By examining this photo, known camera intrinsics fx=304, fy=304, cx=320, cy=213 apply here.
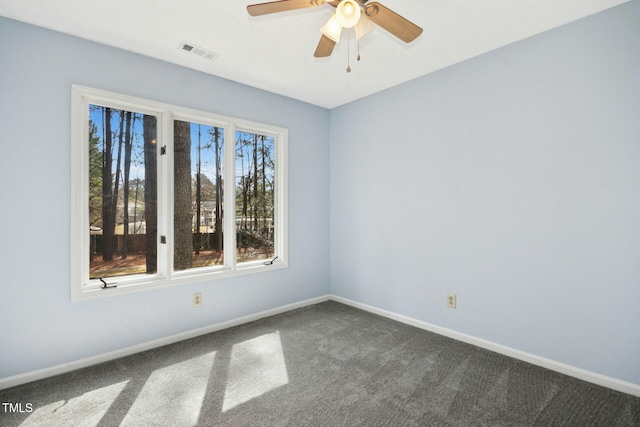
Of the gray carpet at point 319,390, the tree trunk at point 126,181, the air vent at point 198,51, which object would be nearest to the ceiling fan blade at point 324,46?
the air vent at point 198,51

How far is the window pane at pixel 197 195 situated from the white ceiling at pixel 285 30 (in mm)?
666

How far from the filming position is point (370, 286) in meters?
3.65

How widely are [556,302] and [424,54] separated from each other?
7.49ft

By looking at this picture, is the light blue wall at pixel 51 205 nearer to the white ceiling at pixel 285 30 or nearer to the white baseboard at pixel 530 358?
the white ceiling at pixel 285 30

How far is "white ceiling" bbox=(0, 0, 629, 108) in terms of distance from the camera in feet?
6.73

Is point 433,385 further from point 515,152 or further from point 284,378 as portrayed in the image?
point 515,152

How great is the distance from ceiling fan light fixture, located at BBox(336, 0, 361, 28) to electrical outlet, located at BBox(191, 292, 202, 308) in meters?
2.63

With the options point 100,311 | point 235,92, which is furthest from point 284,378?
point 235,92

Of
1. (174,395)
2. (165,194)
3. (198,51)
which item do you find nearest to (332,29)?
(198,51)

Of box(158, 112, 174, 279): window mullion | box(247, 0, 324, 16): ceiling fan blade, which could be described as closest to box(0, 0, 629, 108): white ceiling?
box(247, 0, 324, 16): ceiling fan blade

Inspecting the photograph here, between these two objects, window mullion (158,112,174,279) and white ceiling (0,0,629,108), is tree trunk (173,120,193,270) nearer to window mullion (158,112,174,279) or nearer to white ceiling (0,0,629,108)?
window mullion (158,112,174,279)

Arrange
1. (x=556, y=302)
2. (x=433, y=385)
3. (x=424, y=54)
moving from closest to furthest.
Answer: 1. (x=433, y=385)
2. (x=556, y=302)
3. (x=424, y=54)

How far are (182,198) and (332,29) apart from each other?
2.10 m

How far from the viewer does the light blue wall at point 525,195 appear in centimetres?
206
